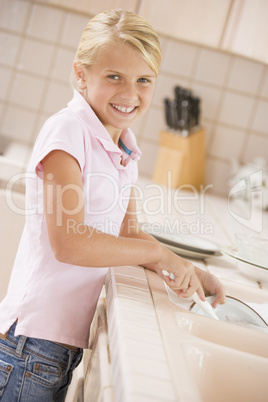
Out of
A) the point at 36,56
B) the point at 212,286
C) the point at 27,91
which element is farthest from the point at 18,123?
the point at 212,286

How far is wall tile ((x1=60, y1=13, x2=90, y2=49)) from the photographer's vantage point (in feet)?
8.26

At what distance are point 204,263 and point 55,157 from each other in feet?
1.85

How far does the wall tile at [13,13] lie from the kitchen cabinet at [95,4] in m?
0.30

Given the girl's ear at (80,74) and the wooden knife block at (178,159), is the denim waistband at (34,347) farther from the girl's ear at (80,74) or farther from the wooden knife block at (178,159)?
the wooden knife block at (178,159)

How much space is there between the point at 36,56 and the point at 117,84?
5.72 ft

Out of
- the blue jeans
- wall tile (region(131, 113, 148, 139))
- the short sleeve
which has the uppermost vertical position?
wall tile (region(131, 113, 148, 139))

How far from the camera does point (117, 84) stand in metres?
0.95

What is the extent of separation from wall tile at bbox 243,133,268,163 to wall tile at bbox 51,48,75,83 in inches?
37.7

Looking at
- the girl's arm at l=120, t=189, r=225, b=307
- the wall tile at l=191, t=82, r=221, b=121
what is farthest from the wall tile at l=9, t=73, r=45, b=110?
the girl's arm at l=120, t=189, r=225, b=307

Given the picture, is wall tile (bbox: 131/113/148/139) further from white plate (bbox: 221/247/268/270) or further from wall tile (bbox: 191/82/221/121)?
white plate (bbox: 221/247/268/270)

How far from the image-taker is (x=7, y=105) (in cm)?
259

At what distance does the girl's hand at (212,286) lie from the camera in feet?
3.24

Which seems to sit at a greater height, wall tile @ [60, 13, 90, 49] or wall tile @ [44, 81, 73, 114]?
wall tile @ [60, 13, 90, 49]

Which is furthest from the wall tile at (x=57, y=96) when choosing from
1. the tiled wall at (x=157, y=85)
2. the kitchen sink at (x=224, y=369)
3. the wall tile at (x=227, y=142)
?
the kitchen sink at (x=224, y=369)
